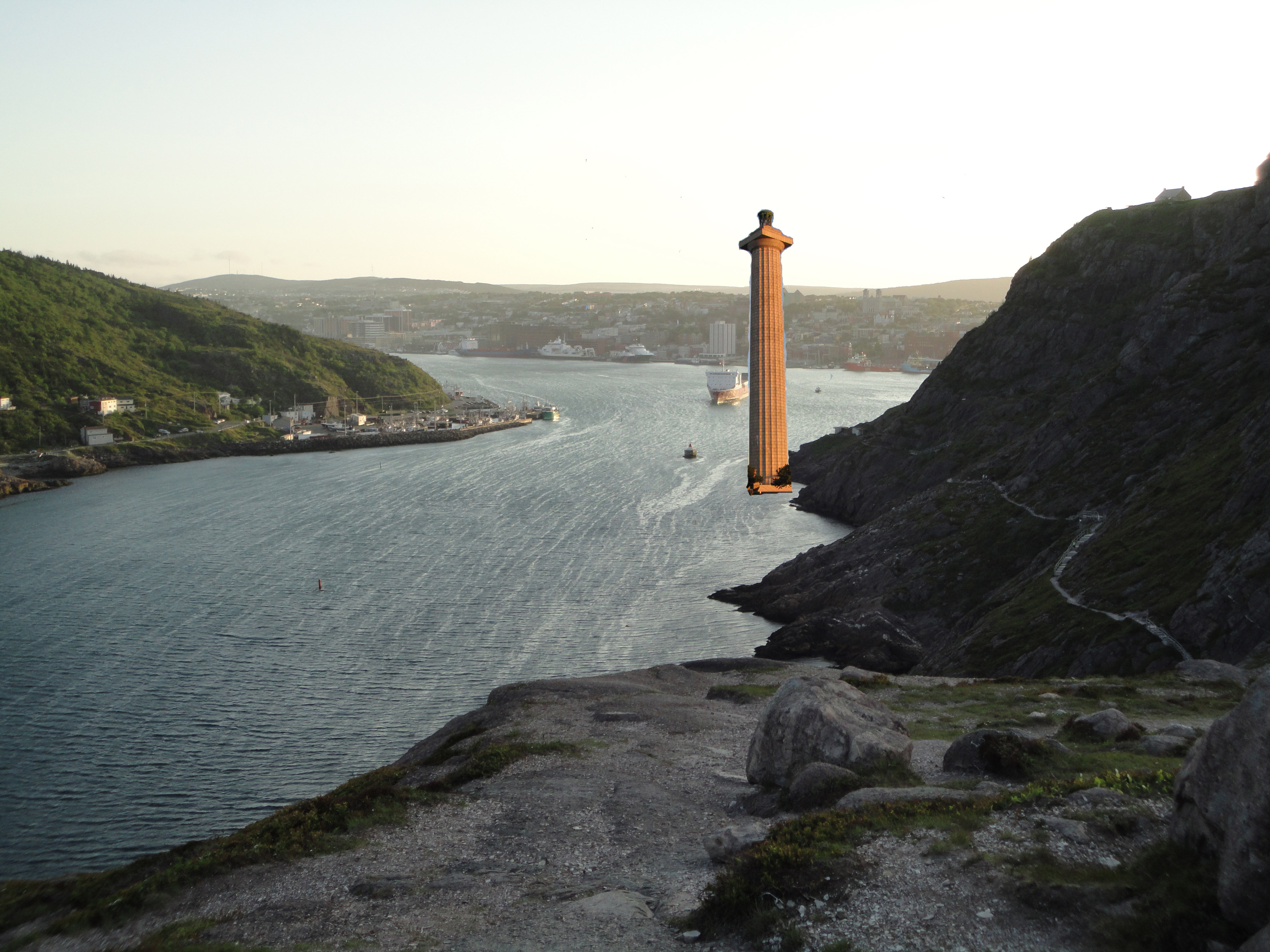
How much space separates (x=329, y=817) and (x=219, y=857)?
2.59 m

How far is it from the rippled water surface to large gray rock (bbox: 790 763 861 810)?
20.5 meters

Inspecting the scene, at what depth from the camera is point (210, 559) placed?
222 ft

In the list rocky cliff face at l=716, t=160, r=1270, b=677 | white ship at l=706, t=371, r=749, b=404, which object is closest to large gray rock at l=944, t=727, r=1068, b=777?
rocky cliff face at l=716, t=160, r=1270, b=677

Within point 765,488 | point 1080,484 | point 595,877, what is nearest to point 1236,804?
point 595,877

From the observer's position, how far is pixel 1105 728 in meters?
21.8

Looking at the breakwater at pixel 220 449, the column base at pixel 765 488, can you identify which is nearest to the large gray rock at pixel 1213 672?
the column base at pixel 765 488

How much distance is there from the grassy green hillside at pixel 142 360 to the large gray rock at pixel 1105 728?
123302 millimetres

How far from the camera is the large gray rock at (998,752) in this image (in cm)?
1930

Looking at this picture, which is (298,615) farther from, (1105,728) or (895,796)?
(1105,728)

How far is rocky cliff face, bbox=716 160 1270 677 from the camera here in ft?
123

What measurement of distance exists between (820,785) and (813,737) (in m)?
1.58

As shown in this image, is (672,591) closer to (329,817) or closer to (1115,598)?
(1115,598)

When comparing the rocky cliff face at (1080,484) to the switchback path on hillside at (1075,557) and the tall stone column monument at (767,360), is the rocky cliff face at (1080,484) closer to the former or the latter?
the switchback path on hillside at (1075,557)

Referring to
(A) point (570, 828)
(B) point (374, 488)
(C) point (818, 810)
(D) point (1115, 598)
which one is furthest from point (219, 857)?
(B) point (374, 488)
